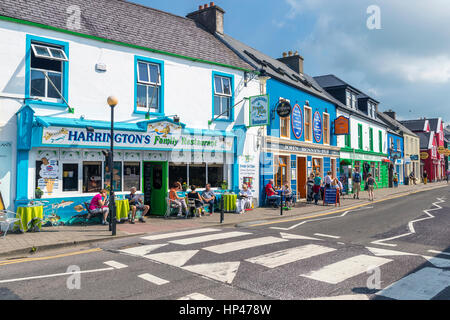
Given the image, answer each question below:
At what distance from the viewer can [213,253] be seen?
7082mm

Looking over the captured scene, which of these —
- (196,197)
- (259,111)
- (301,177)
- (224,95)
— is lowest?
(196,197)

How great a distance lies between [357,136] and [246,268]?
26.0 m

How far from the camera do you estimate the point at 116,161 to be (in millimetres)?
12383

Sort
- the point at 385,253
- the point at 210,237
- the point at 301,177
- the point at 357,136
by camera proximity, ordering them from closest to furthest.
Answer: the point at 385,253 → the point at 210,237 → the point at 301,177 → the point at 357,136

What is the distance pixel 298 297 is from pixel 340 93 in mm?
26967

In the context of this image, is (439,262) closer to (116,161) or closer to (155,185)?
(116,161)

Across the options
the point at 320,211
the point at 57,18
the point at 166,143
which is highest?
the point at 57,18

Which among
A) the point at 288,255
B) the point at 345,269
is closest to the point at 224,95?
the point at 288,255

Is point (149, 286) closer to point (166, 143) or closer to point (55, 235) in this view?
point (55, 235)

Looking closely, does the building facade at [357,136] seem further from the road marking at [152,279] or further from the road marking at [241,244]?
the road marking at [152,279]

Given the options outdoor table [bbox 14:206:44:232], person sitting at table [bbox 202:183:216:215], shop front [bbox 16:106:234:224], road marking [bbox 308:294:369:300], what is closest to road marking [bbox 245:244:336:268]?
road marking [bbox 308:294:369:300]

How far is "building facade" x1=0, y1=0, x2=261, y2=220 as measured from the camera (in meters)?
10.3

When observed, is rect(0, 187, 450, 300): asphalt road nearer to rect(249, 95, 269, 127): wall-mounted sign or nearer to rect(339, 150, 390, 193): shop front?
rect(249, 95, 269, 127): wall-mounted sign
